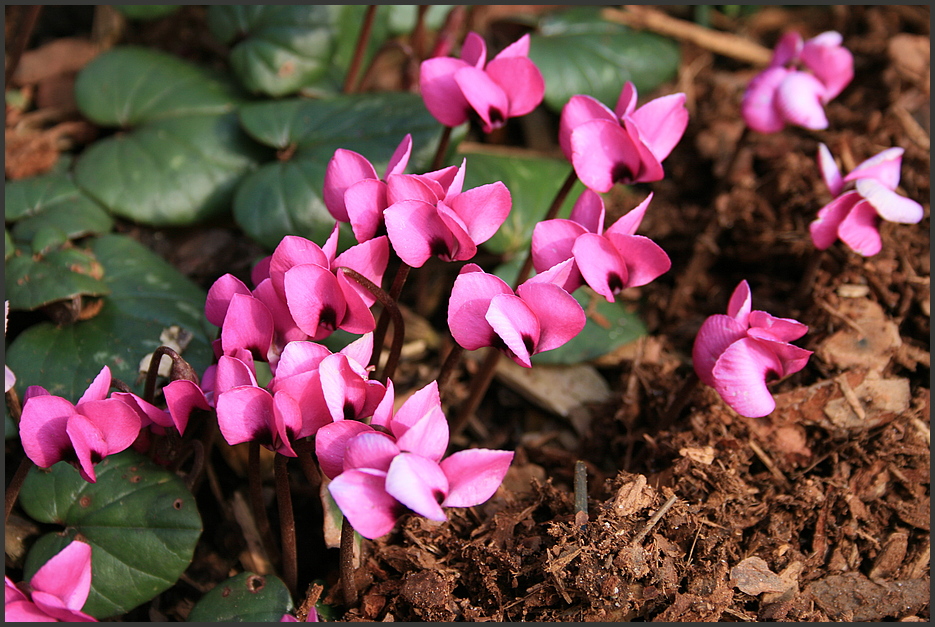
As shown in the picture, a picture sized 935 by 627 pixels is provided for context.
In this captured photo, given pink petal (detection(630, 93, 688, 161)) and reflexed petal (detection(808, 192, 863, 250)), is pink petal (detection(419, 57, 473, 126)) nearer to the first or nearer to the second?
pink petal (detection(630, 93, 688, 161))

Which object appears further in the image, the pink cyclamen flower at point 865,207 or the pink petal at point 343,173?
the pink cyclamen flower at point 865,207

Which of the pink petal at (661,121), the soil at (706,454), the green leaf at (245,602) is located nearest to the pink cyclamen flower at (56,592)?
the green leaf at (245,602)

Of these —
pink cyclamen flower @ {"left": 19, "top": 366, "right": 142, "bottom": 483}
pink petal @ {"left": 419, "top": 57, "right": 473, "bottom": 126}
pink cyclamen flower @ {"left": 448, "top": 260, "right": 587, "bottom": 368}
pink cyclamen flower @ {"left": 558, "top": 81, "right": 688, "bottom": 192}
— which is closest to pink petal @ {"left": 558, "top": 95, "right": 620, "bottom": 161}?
pink cyclamen flower @ {"left": 558, "top": 81, "right": 688, "bottom": 192}

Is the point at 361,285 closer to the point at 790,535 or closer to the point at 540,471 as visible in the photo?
the point at 540,471

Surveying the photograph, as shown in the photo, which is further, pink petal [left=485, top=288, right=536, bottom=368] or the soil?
the soil

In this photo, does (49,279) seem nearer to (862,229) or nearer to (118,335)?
(118,335)

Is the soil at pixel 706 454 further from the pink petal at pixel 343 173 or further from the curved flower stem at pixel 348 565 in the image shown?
the pink petal at pixel 343 173
